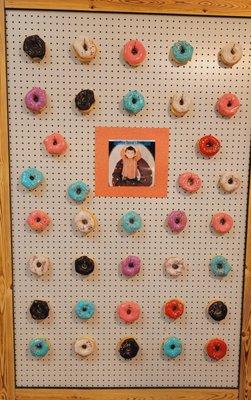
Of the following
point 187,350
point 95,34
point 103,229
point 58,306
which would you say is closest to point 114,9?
point 95,34

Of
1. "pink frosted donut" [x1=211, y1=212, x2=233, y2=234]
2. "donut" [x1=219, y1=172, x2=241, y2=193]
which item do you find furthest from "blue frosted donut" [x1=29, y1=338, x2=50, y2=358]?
Result: "donut" [x1=219, y1=172, x2=241, y2=193]

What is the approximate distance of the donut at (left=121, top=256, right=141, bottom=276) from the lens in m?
1.63

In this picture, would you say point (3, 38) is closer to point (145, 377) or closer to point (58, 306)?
point (58, 306)

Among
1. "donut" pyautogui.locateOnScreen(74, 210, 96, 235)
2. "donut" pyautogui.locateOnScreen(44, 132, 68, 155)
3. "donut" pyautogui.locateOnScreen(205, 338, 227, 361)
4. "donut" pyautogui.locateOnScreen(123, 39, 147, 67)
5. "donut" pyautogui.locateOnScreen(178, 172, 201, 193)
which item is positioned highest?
"donut" pyautogui.locateOnScreen(123, 39, 147, 67)

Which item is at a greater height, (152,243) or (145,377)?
(152,243)

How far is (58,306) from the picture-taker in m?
1.68

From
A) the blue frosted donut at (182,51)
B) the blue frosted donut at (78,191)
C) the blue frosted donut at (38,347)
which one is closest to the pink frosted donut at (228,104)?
the blue frosted donut at (182,51)

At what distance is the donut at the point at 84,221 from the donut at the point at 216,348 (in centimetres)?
64

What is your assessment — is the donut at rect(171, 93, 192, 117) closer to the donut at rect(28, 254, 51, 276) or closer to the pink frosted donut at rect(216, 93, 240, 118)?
the pink frosted donut at rect(216, 93, 240, 118)

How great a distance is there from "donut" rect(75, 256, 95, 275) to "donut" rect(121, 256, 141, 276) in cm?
12

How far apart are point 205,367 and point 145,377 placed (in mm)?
234

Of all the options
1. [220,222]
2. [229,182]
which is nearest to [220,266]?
[220,222]

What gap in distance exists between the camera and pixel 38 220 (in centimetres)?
161

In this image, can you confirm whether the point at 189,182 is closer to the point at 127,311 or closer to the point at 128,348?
the point at 127,311
